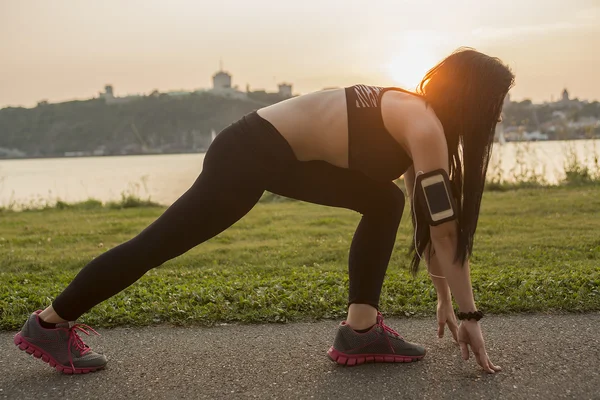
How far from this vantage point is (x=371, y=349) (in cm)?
304

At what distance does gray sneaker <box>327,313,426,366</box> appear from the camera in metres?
3.02

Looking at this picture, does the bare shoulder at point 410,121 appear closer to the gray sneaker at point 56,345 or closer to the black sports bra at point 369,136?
the black sports bra at point 369,136

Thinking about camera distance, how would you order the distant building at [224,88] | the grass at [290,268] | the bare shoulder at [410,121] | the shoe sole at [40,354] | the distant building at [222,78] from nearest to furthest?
1. the bare shoulder at [410,121]
2. the shoe sole at [40,354]
3. the grass at [290,268]
4. the distant building at [224,88]
5. the distant building at [222,78]

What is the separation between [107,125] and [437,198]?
110ft

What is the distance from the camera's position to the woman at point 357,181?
101 inches

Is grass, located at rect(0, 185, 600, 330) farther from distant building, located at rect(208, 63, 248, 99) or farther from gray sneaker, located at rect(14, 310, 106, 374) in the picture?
distant building, located at rect(208, 63, 248, 99)

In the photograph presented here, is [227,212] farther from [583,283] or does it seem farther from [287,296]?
[583,283]

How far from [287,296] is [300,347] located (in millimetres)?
898

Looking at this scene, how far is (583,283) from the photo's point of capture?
4230 millimetres

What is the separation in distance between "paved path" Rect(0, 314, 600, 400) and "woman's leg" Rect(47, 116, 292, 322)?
1.50ft

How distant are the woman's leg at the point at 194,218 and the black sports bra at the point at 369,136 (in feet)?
1.13

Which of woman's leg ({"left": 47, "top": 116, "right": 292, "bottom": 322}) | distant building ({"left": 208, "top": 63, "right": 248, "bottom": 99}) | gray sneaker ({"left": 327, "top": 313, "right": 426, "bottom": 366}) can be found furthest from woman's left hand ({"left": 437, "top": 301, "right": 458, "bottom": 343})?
distant building ({"left": 208, "top": 63, "right": 248, "bottom": 99})

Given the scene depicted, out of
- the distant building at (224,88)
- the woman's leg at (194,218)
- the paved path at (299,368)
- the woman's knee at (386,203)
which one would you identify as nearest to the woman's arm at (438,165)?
the paved path at (299,368)

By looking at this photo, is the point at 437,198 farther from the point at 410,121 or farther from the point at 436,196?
the point at 410,121
